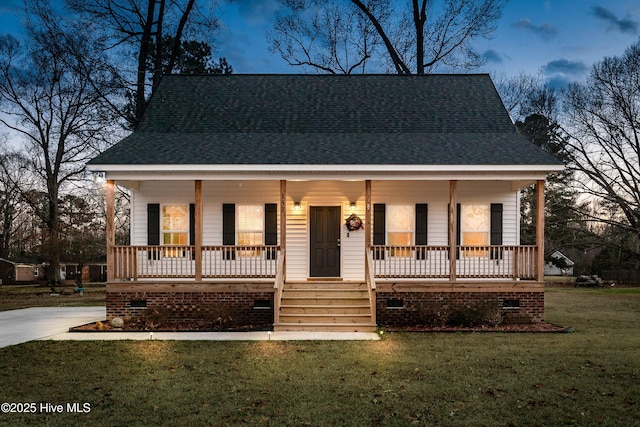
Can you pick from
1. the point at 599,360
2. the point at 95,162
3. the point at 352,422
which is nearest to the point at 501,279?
the point at 599,360

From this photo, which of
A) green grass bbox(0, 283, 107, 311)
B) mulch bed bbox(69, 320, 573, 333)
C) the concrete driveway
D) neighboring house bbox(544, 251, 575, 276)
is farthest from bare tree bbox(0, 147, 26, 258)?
neighboring house bbox(544, 251, 575, 276)

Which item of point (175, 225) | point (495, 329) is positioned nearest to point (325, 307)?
point (495, 329)

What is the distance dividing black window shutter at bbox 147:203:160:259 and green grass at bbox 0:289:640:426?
4.90 metres

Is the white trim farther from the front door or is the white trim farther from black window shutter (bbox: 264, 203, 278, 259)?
the front door

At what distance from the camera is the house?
13.8 metres

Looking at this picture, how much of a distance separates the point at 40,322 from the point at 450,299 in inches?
431

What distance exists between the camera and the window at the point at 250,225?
15922 millimetres

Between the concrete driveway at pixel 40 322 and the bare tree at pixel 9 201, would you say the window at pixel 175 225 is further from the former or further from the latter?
the bare tree at pixel 9 201

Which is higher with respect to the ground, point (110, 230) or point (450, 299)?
point (110, 230)

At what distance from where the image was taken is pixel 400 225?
1602cm

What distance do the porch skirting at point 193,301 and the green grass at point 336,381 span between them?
2528mm

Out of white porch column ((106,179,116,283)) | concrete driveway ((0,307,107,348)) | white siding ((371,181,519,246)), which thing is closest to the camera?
concrete driveway ((0,307,107,348))

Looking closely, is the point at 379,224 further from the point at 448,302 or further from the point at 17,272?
the point at 17,272

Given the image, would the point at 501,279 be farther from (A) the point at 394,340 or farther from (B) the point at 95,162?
(B) the point at 95,162
